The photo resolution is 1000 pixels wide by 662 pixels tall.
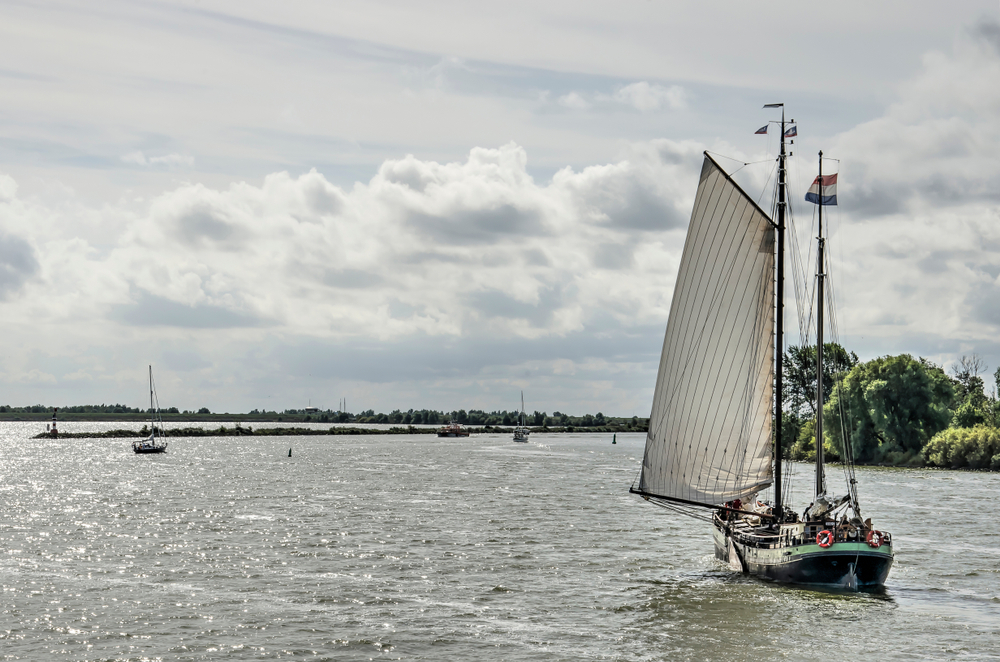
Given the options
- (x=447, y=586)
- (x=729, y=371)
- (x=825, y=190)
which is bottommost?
(x=447, y=586)

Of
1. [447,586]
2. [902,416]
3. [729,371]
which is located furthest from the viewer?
[902,416]

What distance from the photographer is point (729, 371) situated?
41906 millimetres

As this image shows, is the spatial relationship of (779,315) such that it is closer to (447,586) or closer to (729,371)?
(729,371)

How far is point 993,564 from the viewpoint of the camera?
44438mm

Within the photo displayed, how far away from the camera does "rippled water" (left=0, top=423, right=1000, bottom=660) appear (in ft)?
94.6

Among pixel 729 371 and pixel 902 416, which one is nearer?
pixel 729 371

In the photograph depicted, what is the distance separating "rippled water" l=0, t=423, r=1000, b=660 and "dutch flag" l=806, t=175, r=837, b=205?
1708cm

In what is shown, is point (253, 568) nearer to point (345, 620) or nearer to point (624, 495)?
point (345, 620)

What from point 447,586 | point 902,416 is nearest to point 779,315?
point 447,586

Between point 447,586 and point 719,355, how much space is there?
15.9 metres

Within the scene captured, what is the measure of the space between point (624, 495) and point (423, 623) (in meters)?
55.0

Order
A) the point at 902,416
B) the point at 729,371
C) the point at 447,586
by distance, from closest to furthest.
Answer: the point at 447,586 < the point at 729,371 < the point at 902,416

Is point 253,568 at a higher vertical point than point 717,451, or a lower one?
lower

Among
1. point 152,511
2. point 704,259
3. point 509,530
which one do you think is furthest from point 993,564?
point 152,511
